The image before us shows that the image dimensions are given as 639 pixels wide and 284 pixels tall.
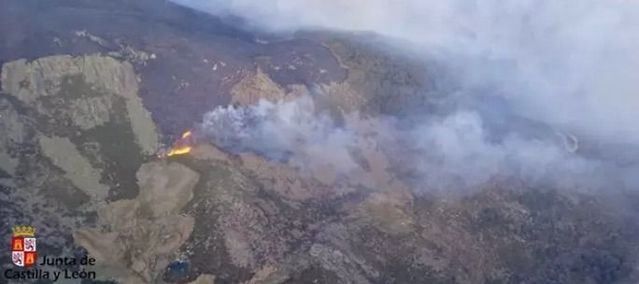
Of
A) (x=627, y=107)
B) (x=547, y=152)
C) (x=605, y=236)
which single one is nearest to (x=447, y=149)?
(x=547, y=152)

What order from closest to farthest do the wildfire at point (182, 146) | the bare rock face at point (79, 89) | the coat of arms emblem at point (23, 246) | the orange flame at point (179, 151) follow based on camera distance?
the coat of arms emblem at point (23, 246) → the orange flame at point (179, 151) → the wildfire at point (182, 146) → the bare rock face at point (79, 89)

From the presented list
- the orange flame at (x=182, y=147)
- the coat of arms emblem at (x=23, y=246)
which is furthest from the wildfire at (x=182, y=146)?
the coat of arms emblem at (x=23, y=246)

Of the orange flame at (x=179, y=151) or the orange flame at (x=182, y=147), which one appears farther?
the orange flame at (x=182, y=147)

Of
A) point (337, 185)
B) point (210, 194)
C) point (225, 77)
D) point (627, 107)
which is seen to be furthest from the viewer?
point (627, 107)

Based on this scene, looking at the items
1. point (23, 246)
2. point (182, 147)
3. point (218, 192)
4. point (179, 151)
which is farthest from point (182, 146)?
point (23, 246)

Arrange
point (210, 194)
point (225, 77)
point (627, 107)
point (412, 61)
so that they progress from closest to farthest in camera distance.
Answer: point (210, 194) < point (225, 77) < point (412, 61) < point (627, 107)

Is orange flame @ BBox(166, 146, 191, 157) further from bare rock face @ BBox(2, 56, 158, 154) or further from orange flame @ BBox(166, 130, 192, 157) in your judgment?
bare rock face @ BBox(2, 56, 158, 154)

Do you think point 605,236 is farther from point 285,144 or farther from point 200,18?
point 200,18

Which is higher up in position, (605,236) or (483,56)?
(483,56)

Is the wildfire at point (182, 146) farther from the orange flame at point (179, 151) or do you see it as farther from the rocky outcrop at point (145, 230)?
the rocky outcrop at point (145, 230)
